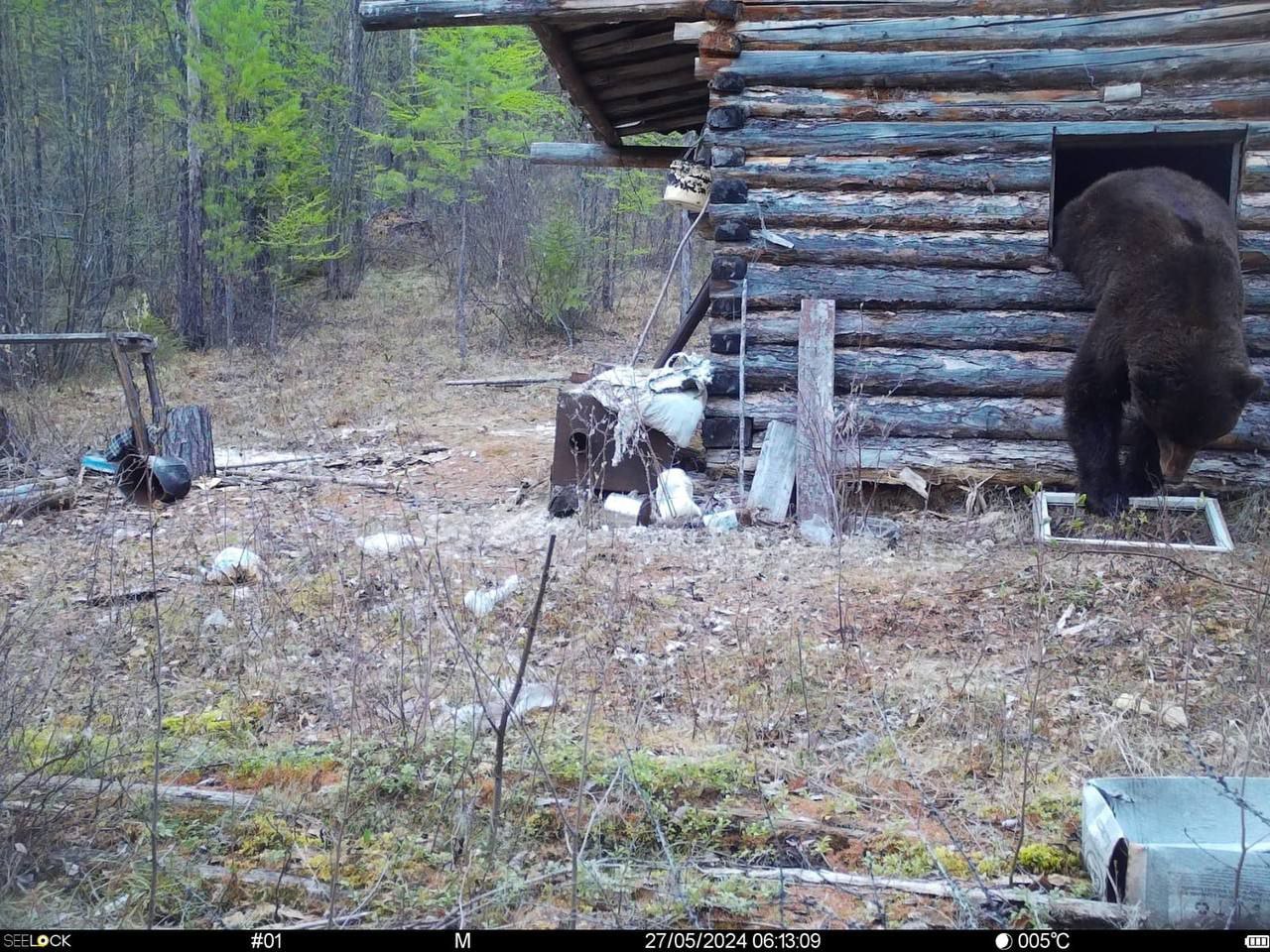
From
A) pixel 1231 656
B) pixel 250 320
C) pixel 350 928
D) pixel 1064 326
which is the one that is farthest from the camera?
pixel 250 320

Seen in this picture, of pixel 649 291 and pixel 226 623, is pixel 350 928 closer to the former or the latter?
pixel 226 623

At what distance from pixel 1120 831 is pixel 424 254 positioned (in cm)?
2497

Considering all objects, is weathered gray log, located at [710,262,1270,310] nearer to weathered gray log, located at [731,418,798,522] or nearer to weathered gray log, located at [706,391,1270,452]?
weathered gray log, located at [706,391,1270,452]

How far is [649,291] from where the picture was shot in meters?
22.4

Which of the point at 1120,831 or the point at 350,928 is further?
the point at 1120,831

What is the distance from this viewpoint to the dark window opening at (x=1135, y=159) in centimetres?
760

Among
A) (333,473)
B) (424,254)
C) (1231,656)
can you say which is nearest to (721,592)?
(1231,656)

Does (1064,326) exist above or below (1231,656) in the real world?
above

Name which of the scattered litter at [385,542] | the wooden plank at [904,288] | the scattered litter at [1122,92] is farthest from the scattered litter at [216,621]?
the scattered litter at [1122,92]

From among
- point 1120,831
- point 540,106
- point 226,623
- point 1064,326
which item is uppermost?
point 540,106

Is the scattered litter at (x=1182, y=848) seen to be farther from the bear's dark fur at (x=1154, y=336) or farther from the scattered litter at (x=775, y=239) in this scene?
the scattered litter at (x=775, y=239)

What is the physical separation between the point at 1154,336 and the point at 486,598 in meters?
4.18

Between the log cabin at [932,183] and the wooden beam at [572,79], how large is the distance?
593 millimetres

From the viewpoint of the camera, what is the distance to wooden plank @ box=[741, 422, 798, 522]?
764 cm
